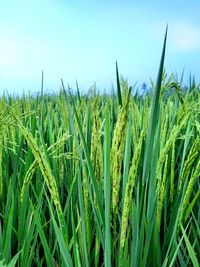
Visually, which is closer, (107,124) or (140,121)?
(107,124)

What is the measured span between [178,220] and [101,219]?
0.13m

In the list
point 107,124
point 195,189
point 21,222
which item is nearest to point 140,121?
point 195,189

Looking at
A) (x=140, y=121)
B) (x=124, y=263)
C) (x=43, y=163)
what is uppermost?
(x=140, y=121)

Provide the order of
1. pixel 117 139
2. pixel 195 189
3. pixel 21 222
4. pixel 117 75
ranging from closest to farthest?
pixel 117 139
pixel 117 75
pixel 21 222
pixel 195 189

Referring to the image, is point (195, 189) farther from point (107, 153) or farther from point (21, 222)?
point (107, 153)

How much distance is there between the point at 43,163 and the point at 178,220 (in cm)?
25

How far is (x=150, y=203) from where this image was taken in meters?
0.64

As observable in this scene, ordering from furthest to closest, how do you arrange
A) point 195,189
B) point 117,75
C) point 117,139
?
point 195,189, point 117,75, point 117,139

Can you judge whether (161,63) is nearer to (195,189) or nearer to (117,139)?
(117,139)


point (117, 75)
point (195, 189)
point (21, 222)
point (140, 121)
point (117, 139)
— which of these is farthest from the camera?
point (140, 121)

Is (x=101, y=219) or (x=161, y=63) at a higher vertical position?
(x=161, y=63)

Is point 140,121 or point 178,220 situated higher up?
point 140,121

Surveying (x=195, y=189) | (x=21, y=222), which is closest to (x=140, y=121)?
(x=195, y=189)

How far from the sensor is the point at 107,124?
1.86 feet
